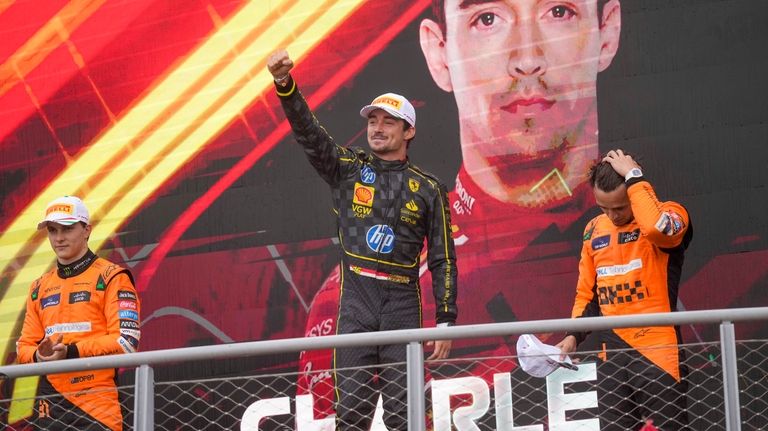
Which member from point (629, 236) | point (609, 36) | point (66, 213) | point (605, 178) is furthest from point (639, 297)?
point (66, 213)

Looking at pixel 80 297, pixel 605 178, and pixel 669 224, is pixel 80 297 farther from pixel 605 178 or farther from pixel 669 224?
pixel 669 224

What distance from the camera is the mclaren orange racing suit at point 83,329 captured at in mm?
3787

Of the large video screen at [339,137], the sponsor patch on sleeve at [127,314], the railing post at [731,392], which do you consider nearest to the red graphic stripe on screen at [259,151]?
the large video screen at [339,137]

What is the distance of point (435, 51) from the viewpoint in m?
4.52

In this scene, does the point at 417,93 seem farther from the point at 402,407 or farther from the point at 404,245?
the point at 402,407

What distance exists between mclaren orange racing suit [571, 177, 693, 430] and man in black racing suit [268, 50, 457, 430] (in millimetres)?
449

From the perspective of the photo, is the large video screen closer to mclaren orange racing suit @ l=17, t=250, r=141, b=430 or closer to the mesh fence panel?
the mesh fence panel

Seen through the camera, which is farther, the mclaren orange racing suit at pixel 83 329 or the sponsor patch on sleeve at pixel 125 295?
the sponsor patch on sleeve at pixel 125 295

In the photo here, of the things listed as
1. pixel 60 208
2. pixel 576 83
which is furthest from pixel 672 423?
pixel 60 208

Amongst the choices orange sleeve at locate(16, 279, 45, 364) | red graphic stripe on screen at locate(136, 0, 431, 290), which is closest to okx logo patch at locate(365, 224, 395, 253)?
red graphic stripe on screen at locate(136, 0, 431, 290)

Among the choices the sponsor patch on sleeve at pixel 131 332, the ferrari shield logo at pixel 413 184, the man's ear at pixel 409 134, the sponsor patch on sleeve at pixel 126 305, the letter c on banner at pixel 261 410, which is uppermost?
the man's ear at pixel 409 134

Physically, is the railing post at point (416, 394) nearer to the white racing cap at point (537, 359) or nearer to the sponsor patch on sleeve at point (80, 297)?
the white racing cap at point (537, 359)

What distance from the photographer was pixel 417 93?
178 inches

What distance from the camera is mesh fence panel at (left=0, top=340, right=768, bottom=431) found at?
3471 mm
